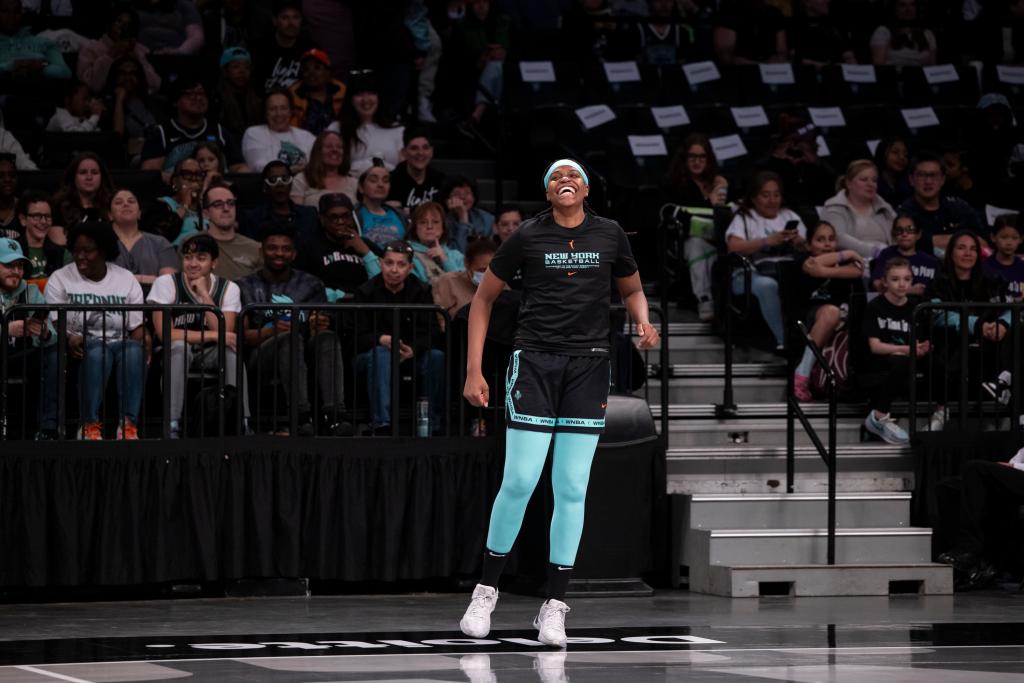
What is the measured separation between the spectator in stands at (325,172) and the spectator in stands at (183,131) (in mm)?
629

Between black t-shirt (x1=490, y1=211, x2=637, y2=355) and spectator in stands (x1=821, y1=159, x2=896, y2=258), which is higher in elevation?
spectator in stands (x1=821, y1=159, x2=896, y2=258)

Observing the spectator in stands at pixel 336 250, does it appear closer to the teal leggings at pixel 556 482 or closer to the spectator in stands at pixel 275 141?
the spectator in stands at pixel 275 141

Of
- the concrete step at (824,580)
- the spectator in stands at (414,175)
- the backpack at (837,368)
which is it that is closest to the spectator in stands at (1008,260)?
the backpack at (837,368)

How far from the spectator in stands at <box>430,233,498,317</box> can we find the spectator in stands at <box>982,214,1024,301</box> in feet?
12.3

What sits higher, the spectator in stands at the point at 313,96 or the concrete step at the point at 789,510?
the spectator in stands at the point at 313,96

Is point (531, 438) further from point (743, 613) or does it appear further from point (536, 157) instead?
point (536, 157)

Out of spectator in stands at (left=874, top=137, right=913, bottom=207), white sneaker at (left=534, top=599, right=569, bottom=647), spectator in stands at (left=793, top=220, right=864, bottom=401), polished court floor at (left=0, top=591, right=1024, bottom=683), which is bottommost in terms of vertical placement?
polished court floor at (left=0, top=591, right=1024, bottom=683)

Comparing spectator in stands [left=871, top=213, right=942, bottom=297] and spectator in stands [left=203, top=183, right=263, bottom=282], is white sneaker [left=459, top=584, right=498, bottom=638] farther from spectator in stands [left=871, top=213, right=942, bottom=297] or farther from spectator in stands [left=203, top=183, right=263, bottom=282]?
spectator in stands [left=871, top=213, right=942, bottom=297]

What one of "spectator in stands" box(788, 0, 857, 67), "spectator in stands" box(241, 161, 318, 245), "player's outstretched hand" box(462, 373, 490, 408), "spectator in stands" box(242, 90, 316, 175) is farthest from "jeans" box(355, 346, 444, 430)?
"spectator in stands" box(788, 0, 857, 67)

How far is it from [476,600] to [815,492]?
3.72 meters

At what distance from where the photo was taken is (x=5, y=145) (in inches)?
510

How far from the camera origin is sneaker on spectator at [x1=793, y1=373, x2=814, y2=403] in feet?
39.8

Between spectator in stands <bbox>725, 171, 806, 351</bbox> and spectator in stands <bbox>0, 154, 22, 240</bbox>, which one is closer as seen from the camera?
spectator in stands <bbox>0, 154, 22, 240</bbox>

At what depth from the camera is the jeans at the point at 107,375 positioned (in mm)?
Result: 9539
